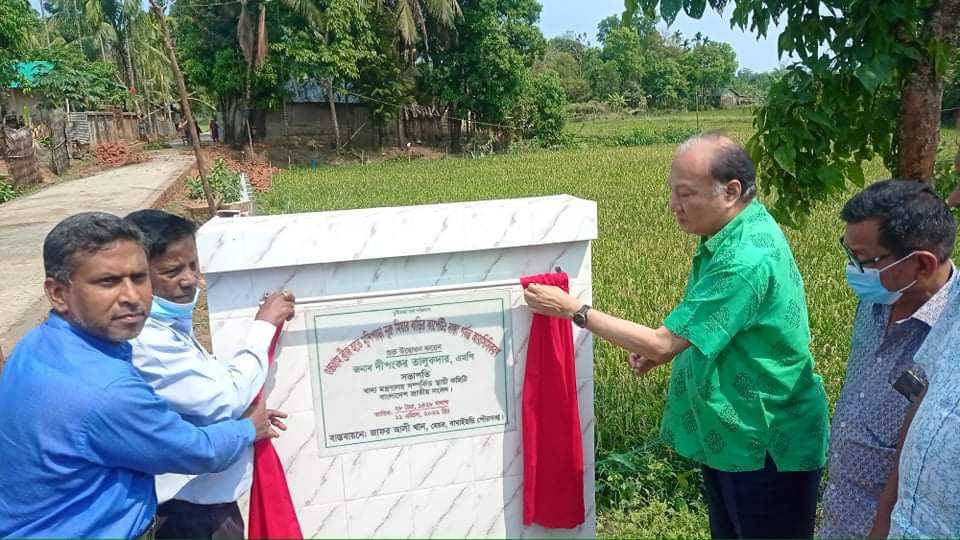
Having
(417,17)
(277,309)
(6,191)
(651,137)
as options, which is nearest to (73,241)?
(277,309)

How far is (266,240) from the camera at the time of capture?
232cm

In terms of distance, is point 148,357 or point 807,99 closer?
point 148,357

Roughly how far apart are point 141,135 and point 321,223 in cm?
3439

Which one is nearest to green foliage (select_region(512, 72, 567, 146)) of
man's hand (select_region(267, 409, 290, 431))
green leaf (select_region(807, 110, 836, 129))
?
green leaf (select_region(807, 110, 836, 129))

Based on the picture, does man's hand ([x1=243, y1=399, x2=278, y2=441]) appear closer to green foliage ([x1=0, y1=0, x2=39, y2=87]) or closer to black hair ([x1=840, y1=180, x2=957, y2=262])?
black hair ([x1=840, y1=180, x2=957, y2=262])

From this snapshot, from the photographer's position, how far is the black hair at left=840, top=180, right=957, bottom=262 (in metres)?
1.96

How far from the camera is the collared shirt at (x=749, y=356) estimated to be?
217 cm

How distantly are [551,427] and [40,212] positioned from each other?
1259cm

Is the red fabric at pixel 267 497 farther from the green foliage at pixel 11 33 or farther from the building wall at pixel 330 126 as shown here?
the building wall at pixel 330 126

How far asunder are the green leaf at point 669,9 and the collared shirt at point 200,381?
182 centimetres

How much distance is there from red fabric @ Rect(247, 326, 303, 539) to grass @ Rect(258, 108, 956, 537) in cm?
167

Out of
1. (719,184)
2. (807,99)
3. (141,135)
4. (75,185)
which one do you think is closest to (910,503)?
(719,184)

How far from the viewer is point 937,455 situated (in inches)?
56.8

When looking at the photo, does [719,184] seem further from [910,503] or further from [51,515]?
[51,515]
